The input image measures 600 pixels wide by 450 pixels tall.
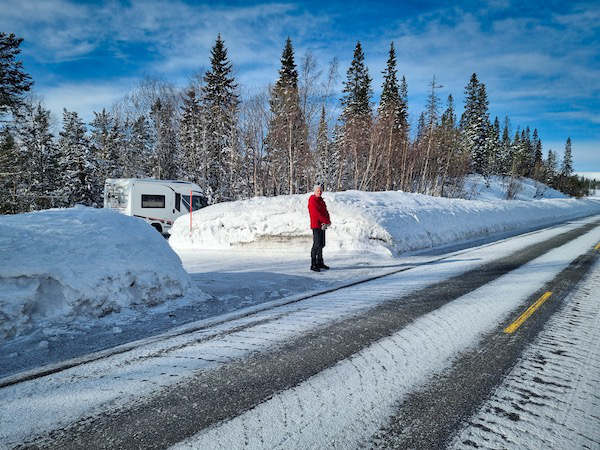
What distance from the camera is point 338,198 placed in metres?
11.8

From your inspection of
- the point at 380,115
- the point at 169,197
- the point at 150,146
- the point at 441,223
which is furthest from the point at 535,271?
the point at 150,146

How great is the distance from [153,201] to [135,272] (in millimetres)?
14583

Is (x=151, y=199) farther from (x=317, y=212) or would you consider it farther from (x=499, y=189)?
(x=499, y=189)

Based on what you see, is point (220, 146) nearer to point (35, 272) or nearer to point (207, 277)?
point (207, 277)

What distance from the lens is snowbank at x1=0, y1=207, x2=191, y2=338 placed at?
4.05 meters

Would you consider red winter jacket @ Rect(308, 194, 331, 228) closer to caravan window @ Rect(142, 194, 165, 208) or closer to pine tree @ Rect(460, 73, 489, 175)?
caravan window @ Rect(142, 194, 165, 208)

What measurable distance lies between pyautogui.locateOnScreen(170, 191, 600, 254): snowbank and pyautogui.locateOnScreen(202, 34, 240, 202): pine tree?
17.5m

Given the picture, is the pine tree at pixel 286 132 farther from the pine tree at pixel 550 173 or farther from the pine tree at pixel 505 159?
the pine tree at pixel 550 173

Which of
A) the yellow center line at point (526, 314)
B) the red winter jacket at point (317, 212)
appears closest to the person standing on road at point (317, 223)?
the red winter jacket at point (317, 212)

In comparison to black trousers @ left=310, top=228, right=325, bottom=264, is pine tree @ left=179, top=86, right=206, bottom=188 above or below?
above

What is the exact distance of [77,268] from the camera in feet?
14.9

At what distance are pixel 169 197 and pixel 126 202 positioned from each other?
7.32 ft

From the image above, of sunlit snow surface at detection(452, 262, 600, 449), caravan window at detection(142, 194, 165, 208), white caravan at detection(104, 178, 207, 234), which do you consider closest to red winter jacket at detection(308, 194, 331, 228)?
sunlit snow surface at detection(452, 262, 600, 449)

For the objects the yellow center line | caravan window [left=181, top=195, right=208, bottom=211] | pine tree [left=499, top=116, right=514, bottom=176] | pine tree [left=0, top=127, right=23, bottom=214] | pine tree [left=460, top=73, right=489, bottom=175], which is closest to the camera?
the yellow center line
